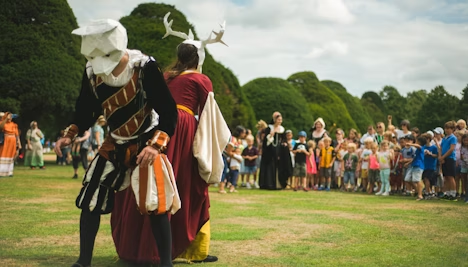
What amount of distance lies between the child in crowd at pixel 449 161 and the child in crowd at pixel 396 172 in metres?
1.65

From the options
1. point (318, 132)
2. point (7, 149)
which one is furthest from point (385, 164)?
point (7, 149)

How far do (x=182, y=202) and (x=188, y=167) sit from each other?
34 centimetres

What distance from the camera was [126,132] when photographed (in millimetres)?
4734

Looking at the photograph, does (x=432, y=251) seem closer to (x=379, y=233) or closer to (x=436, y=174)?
(x=379, y=233)

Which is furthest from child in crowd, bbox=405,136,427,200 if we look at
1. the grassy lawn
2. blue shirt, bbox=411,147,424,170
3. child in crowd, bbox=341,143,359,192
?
child in crowd, bbox=341,143,359,192

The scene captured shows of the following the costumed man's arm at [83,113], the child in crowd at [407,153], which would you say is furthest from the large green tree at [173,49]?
the costumed man's arm at [83,113]

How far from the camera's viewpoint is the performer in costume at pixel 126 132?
465cm

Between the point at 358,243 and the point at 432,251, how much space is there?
0.85 metres

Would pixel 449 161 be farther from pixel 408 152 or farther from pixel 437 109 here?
pixel 437 109

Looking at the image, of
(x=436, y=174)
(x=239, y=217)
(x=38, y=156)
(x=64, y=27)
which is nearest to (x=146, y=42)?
(x=64, y=27)

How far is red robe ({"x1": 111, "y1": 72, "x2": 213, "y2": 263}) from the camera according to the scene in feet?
16.7

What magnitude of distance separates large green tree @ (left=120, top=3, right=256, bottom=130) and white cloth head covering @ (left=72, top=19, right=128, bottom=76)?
27.3 m

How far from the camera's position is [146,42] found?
3319 cm

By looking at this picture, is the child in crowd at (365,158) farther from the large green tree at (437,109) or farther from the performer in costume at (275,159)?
the large green tree at (437,109)
